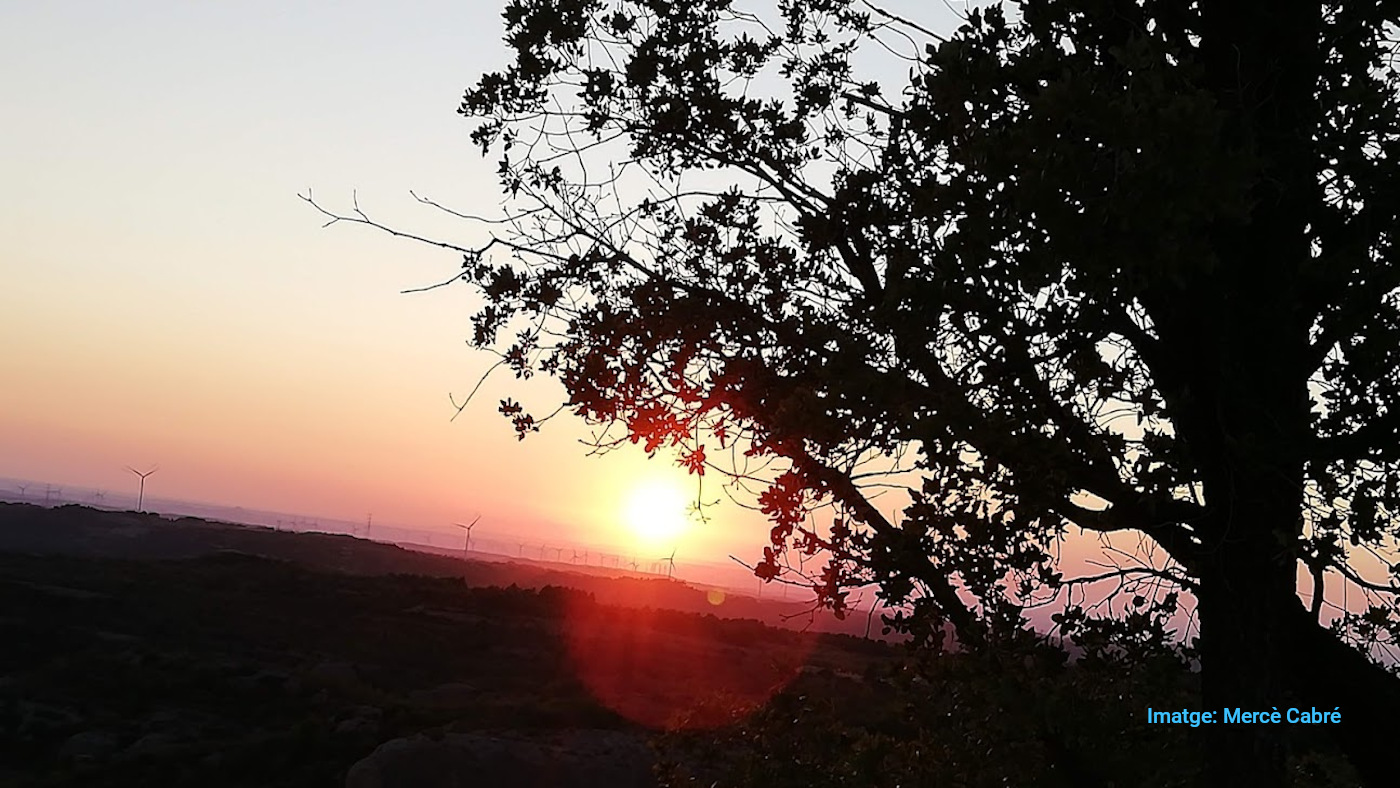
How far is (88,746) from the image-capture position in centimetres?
2984

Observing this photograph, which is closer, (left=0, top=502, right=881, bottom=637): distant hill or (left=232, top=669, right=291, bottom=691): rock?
(left=232, top=669, right=291, bottom=691): rock

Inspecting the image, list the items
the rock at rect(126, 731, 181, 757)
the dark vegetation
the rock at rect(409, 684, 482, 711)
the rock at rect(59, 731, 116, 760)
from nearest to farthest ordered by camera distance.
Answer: the dark vegetation, the rock at rect(59, 731, 116, 760), the rock at rect(126, 731, 181, 757), the rock at rect(409, 684, 482, 711)

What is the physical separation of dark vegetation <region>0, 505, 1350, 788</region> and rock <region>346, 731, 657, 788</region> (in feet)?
0.51

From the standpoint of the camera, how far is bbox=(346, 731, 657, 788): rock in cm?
2542

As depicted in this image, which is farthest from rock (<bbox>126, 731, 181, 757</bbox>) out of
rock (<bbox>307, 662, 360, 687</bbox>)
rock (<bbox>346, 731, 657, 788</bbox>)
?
rock (<bbox>307, 662, 360, 687</bbox>)

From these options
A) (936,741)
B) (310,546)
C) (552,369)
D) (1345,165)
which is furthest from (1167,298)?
(310,546)

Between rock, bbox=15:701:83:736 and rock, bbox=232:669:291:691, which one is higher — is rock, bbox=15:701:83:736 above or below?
below

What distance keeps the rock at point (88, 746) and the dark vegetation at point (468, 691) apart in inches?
3.5

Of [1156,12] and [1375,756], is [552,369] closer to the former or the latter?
[1156,12]

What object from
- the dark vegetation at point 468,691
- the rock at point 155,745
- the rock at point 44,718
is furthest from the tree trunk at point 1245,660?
the rock at point 44,718

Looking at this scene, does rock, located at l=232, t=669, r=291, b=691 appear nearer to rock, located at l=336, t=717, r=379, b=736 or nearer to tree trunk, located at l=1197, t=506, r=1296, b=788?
rock, located at l=336, t=717, r=379, b=736

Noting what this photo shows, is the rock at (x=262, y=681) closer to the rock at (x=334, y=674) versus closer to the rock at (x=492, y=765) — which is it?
the rock at (x=334, y=674)

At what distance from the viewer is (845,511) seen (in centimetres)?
Answer: 757

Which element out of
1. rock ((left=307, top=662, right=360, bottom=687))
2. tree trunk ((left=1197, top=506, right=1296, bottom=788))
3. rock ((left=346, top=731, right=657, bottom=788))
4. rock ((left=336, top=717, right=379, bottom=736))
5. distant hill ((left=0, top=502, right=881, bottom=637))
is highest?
tree trunk ((left=1197, top=506, right=1296, bottom=788))
